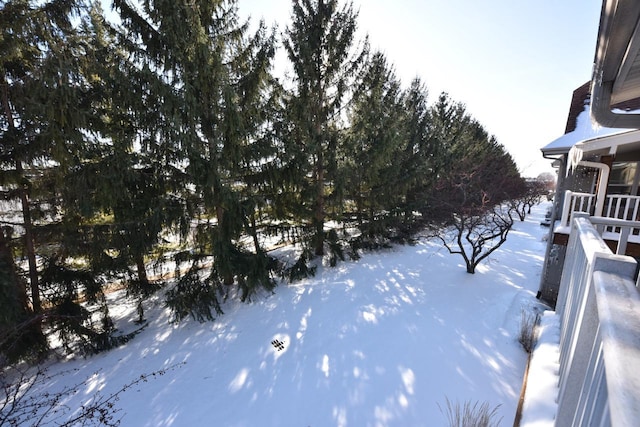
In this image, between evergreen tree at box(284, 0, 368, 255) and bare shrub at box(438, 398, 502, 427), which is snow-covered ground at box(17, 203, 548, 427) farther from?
evergreen tree at box(284, 0, 368, 255)

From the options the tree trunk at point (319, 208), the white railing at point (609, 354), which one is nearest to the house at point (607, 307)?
the white railing at point (609, 354)

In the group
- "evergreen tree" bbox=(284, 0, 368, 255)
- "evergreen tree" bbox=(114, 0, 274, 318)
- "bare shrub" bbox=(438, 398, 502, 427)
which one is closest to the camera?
"bare shrub" bbox=(438, 398, 502, 427)

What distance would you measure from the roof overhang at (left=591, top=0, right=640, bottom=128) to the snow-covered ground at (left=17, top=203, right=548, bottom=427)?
12.5ft

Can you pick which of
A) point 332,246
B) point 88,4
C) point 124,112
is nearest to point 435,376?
point 332,246

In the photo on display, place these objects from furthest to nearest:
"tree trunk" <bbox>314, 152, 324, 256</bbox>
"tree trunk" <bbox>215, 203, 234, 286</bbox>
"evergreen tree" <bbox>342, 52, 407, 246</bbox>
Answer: "tree trunk" <bbox>314, 152, 324, 256</bbox> → "evergreen tree" <bbox>342, 52, 407, 246</bbox> → "tree trunk" <bbox>215, 203, 234, 286</bbox>

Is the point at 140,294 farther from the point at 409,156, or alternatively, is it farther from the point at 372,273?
the point at 409,156

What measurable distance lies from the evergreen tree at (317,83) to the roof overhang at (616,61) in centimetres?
602

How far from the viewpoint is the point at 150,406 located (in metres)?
4.12

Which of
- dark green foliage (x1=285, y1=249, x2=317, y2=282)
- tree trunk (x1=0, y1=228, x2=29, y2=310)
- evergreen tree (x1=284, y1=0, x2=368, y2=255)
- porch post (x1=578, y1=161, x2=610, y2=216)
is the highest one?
evergreen tree (x1=284, y1=0, x2=368, y2=255)

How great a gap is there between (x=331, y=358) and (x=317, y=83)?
8.01 metres

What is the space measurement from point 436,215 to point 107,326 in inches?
513

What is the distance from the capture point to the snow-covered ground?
3846mm

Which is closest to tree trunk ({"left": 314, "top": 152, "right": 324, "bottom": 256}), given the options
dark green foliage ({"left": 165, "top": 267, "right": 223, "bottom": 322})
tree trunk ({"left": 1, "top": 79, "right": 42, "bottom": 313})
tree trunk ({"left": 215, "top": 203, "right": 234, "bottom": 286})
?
tree trunk ({"left": 215, "top": 203, "right": 234, "bottom": 286})

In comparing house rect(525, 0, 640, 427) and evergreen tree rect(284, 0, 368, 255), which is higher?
evergreen tree rect(284, 0, 368, 255)
